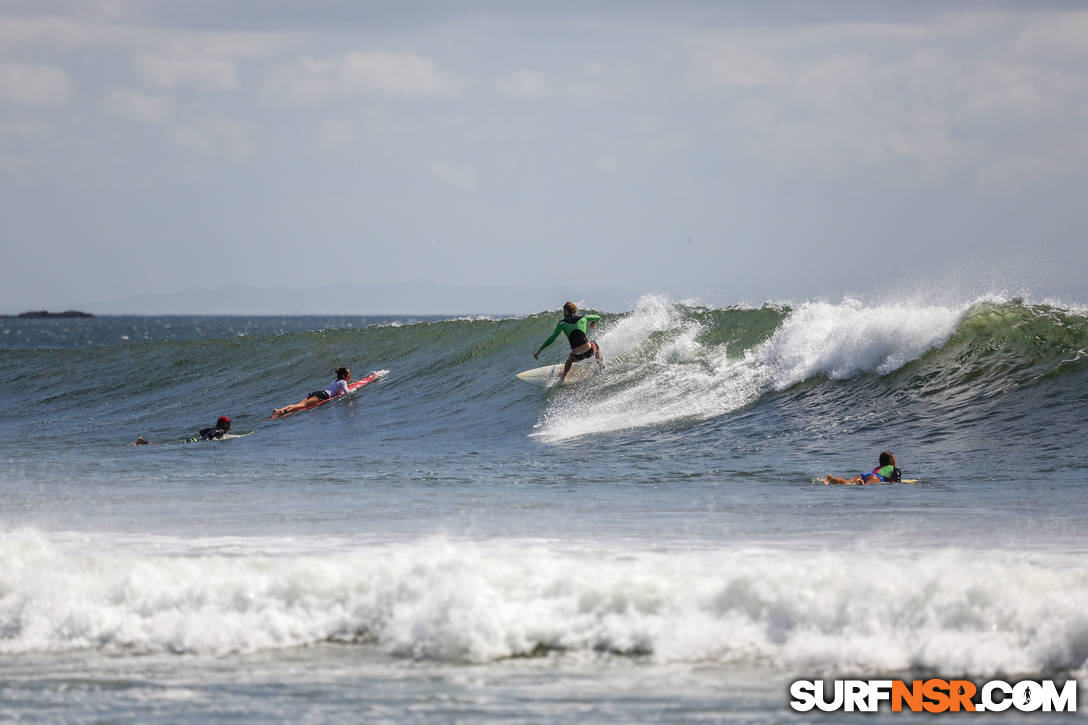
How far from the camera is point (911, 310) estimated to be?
17.2 m

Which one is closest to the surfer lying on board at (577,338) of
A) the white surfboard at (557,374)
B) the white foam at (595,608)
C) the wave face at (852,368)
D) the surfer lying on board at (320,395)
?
the white surfboard at (557,374)

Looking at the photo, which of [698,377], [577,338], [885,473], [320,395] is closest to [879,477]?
[885,473]

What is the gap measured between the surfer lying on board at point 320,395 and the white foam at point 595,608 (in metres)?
13.1

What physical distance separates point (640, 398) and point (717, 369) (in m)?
1.69

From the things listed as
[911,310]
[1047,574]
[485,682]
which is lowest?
[485,682]

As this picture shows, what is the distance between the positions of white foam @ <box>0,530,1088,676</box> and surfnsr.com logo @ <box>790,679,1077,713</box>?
0.19 m

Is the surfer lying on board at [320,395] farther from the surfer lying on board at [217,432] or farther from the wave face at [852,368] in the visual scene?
the wave face at [852,368]

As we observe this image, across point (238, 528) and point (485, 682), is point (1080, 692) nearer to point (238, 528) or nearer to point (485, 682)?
point (485, 682)

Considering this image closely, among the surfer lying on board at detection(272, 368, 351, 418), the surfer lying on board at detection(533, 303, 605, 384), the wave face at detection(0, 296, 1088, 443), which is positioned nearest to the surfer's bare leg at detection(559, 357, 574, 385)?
the surfer lying on board at detection(533, 303, 605, 384)

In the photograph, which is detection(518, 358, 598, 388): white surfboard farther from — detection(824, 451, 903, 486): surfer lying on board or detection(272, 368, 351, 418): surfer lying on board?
detection(824, 451, 903, 486): surfer lying on board

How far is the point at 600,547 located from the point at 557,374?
11.7m

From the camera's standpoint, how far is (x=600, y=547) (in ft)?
26.1

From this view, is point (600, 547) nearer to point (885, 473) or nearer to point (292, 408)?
point (885, 473)

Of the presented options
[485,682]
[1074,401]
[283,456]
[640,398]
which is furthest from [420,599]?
[640,398]
